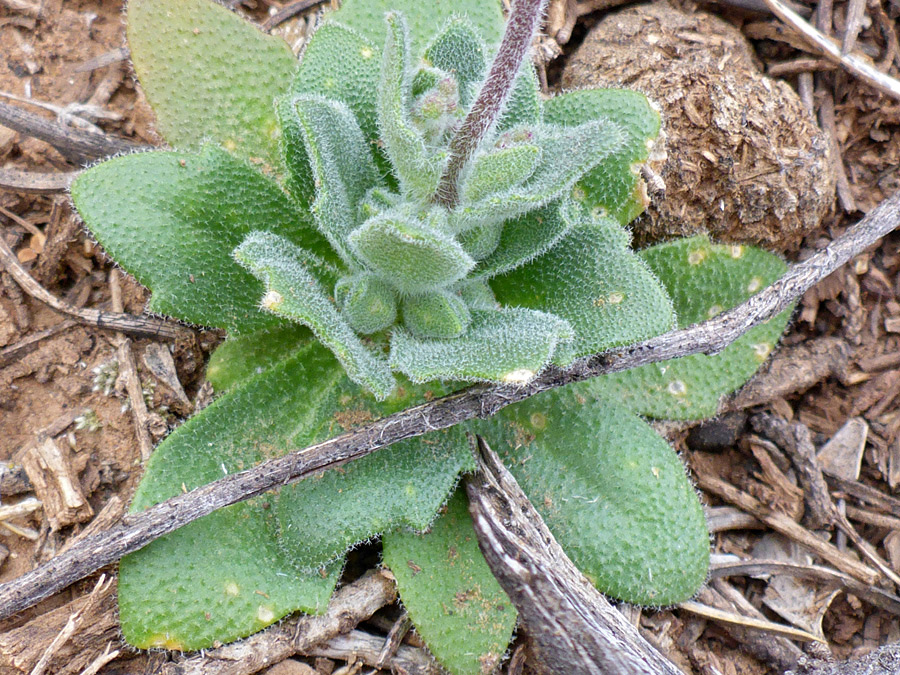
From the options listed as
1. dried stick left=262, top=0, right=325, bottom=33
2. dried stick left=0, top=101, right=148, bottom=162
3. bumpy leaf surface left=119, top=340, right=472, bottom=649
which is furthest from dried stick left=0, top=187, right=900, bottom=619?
dried stick left=262, top=0, right=325, bottom=33

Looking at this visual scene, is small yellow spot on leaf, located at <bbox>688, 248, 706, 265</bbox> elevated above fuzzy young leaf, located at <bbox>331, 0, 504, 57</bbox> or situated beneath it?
situated beneath

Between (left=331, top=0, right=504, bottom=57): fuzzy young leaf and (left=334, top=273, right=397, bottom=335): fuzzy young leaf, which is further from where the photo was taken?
(left=331, top=0, right=504, bottom=57): fuzzy young leaf

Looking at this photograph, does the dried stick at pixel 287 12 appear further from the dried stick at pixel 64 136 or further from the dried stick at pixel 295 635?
the dried stick at pixel 295 635

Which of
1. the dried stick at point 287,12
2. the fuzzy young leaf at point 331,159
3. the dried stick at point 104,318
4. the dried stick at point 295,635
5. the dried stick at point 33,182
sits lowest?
the dried stick at point 295,635

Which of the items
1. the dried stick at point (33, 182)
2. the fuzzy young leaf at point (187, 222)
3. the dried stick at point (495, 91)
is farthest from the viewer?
the dried stick at point (33, 182)

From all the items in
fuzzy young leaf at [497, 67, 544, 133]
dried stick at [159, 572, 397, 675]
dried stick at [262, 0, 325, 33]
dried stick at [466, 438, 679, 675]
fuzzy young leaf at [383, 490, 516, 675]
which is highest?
dried stick at [262, 0, 325, 33]

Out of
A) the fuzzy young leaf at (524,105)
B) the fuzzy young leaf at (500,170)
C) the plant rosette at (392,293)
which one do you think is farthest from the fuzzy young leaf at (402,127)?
the fuzzy young leaf at (524,105)

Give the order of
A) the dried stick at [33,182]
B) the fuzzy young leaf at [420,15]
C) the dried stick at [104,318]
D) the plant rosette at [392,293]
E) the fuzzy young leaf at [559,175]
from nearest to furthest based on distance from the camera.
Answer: the fuzzy young leaf at [559,175]
the plant rosette at [392,293]
the fuzzy young leaf at [420,15]
the dried stick at [104,318]
the dried stick at [33,182]

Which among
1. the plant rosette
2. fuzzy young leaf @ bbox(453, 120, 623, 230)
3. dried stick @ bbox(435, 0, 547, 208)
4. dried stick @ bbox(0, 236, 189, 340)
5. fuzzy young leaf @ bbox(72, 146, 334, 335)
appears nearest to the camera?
dried stick @ bbox(435, 0, 547, 208)

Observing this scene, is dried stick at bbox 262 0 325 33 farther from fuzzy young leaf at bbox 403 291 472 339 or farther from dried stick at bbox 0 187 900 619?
dried stick at bbox 0 187 900 619
